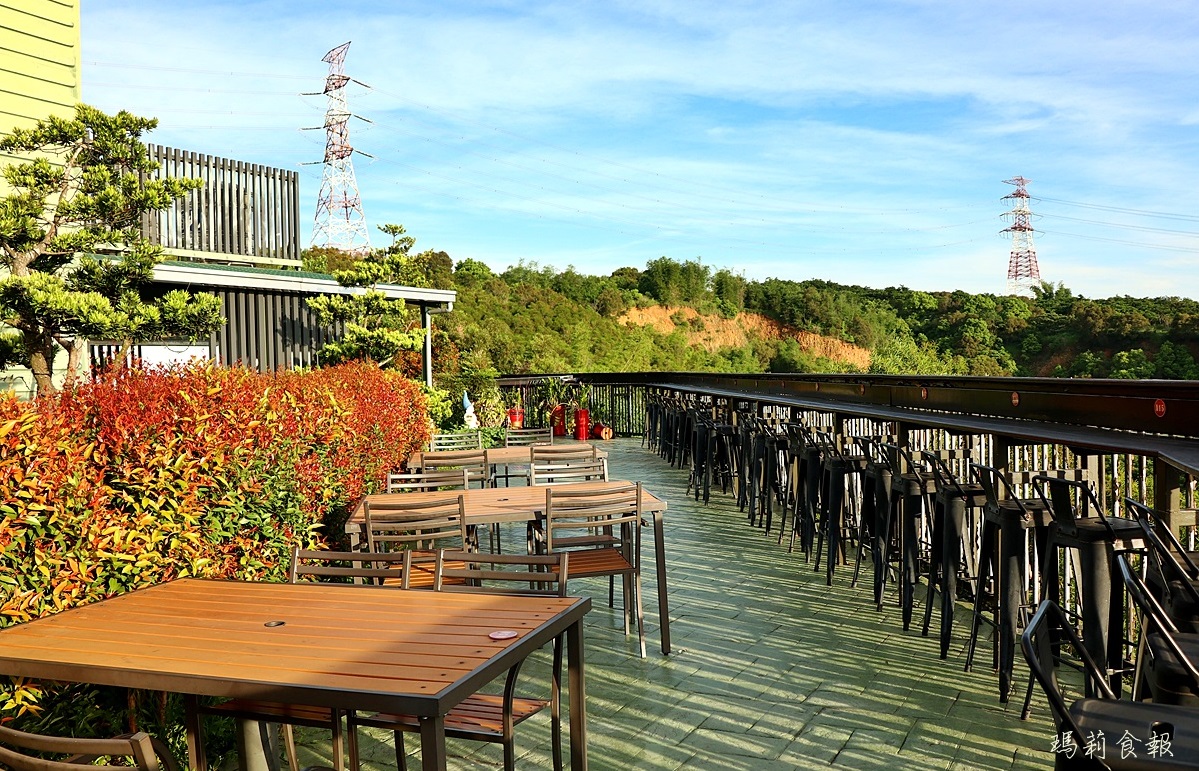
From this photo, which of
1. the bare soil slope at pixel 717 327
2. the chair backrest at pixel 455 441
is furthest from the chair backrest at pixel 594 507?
the bare soil slope at pixel 717 327

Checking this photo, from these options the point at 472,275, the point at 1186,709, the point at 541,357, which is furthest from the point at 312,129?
the point at 1186,709

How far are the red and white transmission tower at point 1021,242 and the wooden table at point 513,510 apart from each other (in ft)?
150

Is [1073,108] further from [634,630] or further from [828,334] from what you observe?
[634,630]

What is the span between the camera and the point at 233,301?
A: 30.8 feet

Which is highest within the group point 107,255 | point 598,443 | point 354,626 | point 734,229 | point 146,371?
point 734,229

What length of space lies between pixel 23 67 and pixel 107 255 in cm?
187

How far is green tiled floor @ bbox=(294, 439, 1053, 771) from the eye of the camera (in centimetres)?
301

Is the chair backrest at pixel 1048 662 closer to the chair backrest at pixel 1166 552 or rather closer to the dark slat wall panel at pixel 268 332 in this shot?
the chair backrest at pixel 1166 552

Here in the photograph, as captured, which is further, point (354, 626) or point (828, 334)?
point (828, 334)

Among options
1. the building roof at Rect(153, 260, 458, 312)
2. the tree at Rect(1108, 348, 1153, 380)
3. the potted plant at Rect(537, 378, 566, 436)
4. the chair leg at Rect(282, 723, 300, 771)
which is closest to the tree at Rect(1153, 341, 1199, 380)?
the tree at Rect(1108, 348, 1153, 380)

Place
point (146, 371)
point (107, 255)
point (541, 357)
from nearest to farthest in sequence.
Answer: point (146, 371) < point (107, 255) < point (541, 357)

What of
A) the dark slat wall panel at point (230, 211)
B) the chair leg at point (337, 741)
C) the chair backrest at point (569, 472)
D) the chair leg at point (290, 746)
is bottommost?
the chair leg at point (290, 746)

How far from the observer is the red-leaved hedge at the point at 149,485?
2.59m

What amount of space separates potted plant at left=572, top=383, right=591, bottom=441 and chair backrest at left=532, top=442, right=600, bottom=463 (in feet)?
28.0
